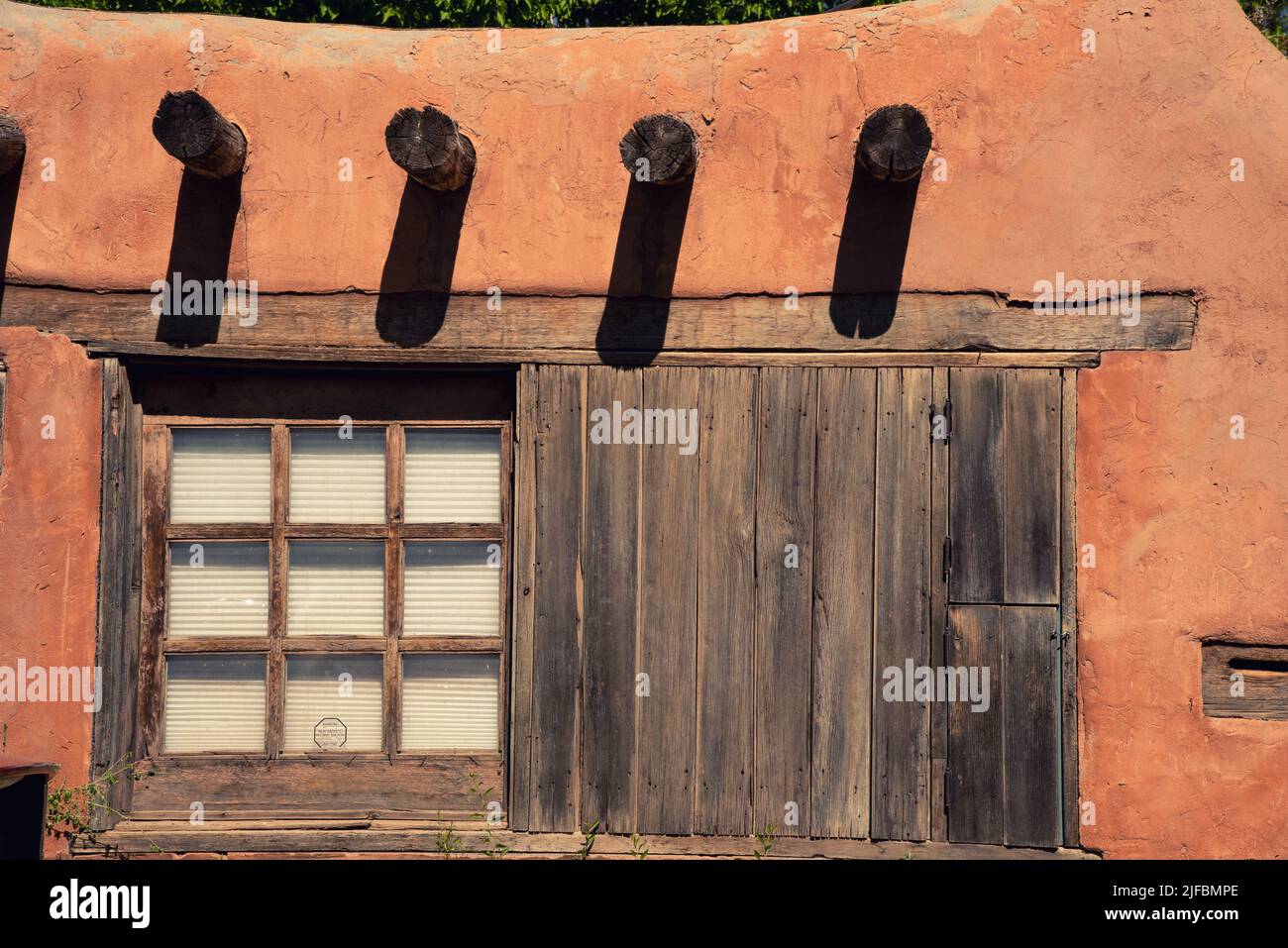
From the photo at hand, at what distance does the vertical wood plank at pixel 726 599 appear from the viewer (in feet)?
11.1

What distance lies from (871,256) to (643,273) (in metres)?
0.81

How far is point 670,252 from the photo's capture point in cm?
351

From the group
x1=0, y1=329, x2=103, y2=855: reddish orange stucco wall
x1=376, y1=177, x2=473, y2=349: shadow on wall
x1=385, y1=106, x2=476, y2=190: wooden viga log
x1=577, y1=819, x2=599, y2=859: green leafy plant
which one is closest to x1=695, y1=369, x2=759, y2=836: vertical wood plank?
x1=577, y1=819, x2=599, y2=859: green leafy plant

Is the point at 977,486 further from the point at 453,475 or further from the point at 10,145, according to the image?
the point at 10,145

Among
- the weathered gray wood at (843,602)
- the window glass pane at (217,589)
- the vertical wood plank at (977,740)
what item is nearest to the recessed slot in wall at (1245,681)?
the vertical wood plank at (977,740)

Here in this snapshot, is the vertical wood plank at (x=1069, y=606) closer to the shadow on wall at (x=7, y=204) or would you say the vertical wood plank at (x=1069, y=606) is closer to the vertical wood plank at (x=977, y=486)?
the vertical wood plank at (x=977, y=486)

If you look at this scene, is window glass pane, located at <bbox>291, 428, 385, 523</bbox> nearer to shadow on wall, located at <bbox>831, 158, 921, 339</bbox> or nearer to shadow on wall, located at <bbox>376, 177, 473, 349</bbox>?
shadow on wall, located at <bbox>376, 177, 473, 349</bbox>

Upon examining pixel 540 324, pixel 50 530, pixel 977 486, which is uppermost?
pixel 540 324

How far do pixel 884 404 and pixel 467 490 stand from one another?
1.54 metres

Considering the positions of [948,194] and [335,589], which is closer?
[948,194]

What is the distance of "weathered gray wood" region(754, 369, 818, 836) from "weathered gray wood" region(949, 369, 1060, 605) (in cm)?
51

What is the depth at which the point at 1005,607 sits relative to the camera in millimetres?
3383

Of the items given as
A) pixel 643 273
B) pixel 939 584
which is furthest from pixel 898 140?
pixel 939 584

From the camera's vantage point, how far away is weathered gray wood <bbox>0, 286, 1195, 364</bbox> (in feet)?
11.4
